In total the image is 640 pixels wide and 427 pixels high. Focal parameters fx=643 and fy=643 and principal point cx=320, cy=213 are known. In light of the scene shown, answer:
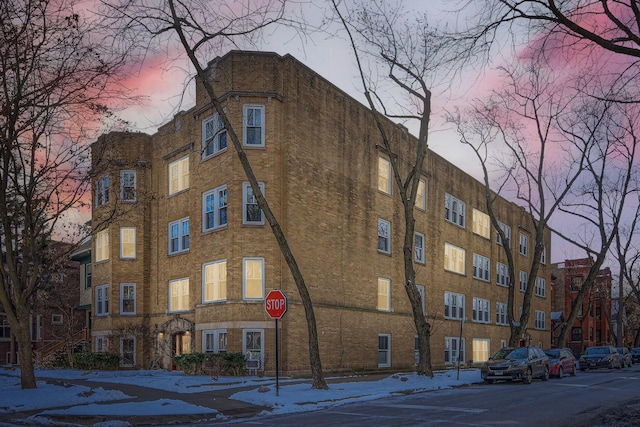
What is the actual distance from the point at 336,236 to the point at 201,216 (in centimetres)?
623

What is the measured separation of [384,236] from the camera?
3438 centimetres

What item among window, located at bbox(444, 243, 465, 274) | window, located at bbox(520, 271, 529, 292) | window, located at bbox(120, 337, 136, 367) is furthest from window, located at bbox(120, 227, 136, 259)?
window, located at bbox(520, 271, 529, 292)

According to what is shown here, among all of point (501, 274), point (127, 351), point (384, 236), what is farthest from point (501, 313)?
point (127, 351)

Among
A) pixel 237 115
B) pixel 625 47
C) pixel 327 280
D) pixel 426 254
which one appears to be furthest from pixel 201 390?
pixel 426 254

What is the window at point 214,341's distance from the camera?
26328 millimetres

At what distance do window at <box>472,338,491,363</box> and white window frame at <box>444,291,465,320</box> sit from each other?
3.56m

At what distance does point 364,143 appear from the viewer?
32.9 meters

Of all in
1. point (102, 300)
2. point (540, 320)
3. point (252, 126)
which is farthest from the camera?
point (540, 320)

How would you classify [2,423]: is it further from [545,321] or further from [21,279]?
[545,321]

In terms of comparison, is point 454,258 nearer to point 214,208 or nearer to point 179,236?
point 179,236

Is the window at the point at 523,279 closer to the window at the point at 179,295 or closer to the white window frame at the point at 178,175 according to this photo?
the window at the point at 179,295

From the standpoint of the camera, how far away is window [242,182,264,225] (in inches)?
1043

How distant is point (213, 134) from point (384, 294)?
41.3 feet

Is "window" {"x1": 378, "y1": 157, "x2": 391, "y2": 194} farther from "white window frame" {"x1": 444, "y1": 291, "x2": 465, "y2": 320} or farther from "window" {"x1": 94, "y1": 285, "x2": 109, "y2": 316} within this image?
"window" {"x1": 94, "y1": 285, "x2": 109, "y2": 316}
